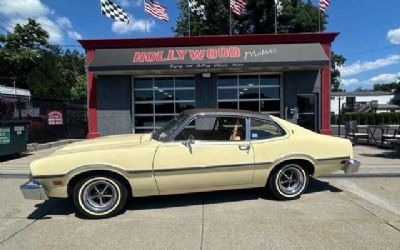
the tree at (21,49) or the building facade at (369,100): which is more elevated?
the tree at (21,49)

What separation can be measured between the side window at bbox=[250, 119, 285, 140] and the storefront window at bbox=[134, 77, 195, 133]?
32.1 ft

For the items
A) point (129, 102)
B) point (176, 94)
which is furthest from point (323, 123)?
point (129, 102)

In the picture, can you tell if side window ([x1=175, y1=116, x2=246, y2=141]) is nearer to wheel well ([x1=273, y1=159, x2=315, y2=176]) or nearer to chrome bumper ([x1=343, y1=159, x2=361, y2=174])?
wheel well ([x1=273, y1=159, x2=315, y2=176])

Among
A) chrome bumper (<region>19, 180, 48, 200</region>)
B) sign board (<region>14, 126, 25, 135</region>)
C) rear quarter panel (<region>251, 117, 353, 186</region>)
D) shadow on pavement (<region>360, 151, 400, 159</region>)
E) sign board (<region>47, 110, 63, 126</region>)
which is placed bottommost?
shadow on pavement (<region>360, 151, 400, 159</region>)

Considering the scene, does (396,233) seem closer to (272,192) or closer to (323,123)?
(272,192)

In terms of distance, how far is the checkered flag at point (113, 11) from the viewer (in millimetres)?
17000

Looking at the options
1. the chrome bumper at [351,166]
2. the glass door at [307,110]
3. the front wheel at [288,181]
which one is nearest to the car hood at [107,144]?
the front wheel at [288,181]

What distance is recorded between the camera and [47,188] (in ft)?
18.1

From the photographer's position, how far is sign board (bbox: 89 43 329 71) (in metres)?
14.6

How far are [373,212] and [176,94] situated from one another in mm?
11310

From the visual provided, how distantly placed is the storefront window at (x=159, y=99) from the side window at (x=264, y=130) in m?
9.78

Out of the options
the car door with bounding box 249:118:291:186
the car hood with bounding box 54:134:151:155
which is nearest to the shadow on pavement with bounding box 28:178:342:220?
the car door with bounding box 249:118:291:186

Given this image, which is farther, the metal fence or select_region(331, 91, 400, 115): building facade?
select_region(331, 91, 400, 115): building facade

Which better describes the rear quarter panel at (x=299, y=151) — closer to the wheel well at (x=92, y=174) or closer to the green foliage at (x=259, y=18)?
the wheel well at (x=92, y=174)
